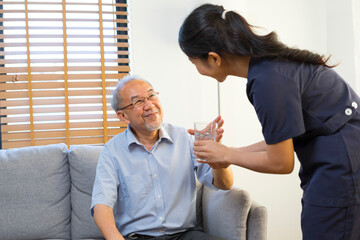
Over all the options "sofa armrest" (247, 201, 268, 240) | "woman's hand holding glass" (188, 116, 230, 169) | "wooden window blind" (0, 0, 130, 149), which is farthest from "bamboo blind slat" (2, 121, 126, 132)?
"woman's hand holding glass" (188, 116, 230, 169)

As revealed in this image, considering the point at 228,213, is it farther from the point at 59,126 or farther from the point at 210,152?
the point at 59,126

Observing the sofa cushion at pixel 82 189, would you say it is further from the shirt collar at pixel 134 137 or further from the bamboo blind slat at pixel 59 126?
the bamboo blind slat at pixel 59 126

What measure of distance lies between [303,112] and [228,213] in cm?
77

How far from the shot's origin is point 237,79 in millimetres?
2916

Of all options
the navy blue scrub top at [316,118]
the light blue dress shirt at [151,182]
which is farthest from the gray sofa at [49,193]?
the navy blue scrub top at [316,118]

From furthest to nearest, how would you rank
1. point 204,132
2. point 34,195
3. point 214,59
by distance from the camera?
point 34,195 < point 204,132 < point 214,59

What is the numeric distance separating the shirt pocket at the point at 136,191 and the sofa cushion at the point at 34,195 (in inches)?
22.5

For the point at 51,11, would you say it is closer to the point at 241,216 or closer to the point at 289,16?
the point at 289,16

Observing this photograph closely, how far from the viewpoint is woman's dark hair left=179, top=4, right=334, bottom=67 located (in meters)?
1.16

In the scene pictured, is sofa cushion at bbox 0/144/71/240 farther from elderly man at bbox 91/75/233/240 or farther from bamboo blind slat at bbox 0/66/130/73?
bamboo blind slat at bbox 0/66/130/73

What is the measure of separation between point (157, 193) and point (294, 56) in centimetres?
99

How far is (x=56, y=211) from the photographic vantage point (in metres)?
2.24

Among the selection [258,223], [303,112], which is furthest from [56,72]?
[303,112]

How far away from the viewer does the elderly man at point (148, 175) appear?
6.04 feet
